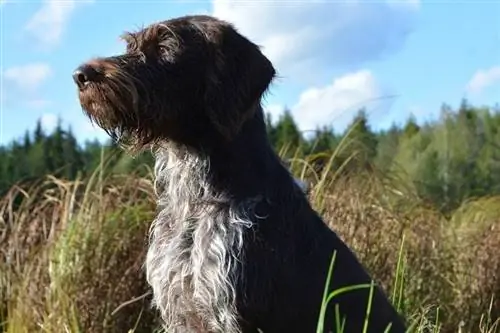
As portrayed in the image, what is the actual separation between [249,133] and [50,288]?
321 cm

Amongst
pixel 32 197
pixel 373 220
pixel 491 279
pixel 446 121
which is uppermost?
pixel 446 121

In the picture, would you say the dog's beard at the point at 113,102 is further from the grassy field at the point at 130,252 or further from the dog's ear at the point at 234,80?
the grassy field at the point at 130,252

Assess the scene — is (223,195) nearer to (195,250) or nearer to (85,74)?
(195,250)

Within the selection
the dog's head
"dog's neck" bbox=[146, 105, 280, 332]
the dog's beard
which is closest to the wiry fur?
"dog's neck" bbox=[146, 105, 280, 332]

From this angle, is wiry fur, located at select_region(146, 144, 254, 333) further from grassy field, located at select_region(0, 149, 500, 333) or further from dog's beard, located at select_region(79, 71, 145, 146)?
grassy field, located at select_region(0, 149, 500, 333)

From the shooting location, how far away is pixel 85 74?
14.1ft

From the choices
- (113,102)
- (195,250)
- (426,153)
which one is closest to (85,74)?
(113,102)

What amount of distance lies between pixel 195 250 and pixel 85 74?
1000mm

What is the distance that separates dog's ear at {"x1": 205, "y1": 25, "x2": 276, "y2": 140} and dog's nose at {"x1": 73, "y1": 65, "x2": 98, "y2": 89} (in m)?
0.58

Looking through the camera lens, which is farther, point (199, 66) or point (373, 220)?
point (373, 220)

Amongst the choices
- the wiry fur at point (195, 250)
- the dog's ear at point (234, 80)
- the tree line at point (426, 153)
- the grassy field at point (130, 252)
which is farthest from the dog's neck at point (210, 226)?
the tree line at point (426, 153)

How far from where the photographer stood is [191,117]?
4.58 metres

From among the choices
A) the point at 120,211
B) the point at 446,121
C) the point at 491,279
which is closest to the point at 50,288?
the point at 120,211

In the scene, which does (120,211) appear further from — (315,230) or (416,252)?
(315,230)
